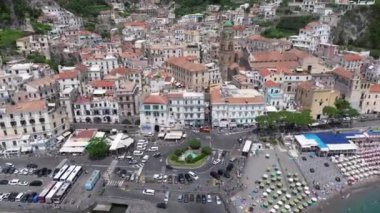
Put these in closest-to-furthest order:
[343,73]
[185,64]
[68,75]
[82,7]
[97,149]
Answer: [97,149], [68,75], [343,73], [185,64], [82,7]

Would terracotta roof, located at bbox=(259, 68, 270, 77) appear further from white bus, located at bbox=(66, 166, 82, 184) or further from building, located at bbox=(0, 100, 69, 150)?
building, located at bbox=(0, 100, 69, 150)

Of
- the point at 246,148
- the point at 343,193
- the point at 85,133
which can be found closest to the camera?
the point at 343,193

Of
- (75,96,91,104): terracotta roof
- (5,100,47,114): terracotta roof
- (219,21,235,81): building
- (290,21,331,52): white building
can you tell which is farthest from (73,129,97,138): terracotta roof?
(290,21,331,52): white building

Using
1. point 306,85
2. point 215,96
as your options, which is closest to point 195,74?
point 215,96

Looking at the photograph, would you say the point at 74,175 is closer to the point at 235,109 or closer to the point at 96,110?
the point at 96,110

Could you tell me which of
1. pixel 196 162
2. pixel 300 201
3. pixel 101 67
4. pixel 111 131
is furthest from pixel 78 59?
pixel 300 201

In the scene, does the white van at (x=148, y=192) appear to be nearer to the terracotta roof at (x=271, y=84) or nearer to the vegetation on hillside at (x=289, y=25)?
the terracotta roof at (x=271, y=84)

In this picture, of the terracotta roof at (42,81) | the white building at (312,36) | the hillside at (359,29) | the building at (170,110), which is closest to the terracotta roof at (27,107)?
the terracotta roof at (42,81)

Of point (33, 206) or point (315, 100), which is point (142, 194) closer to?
point (33, 206)
